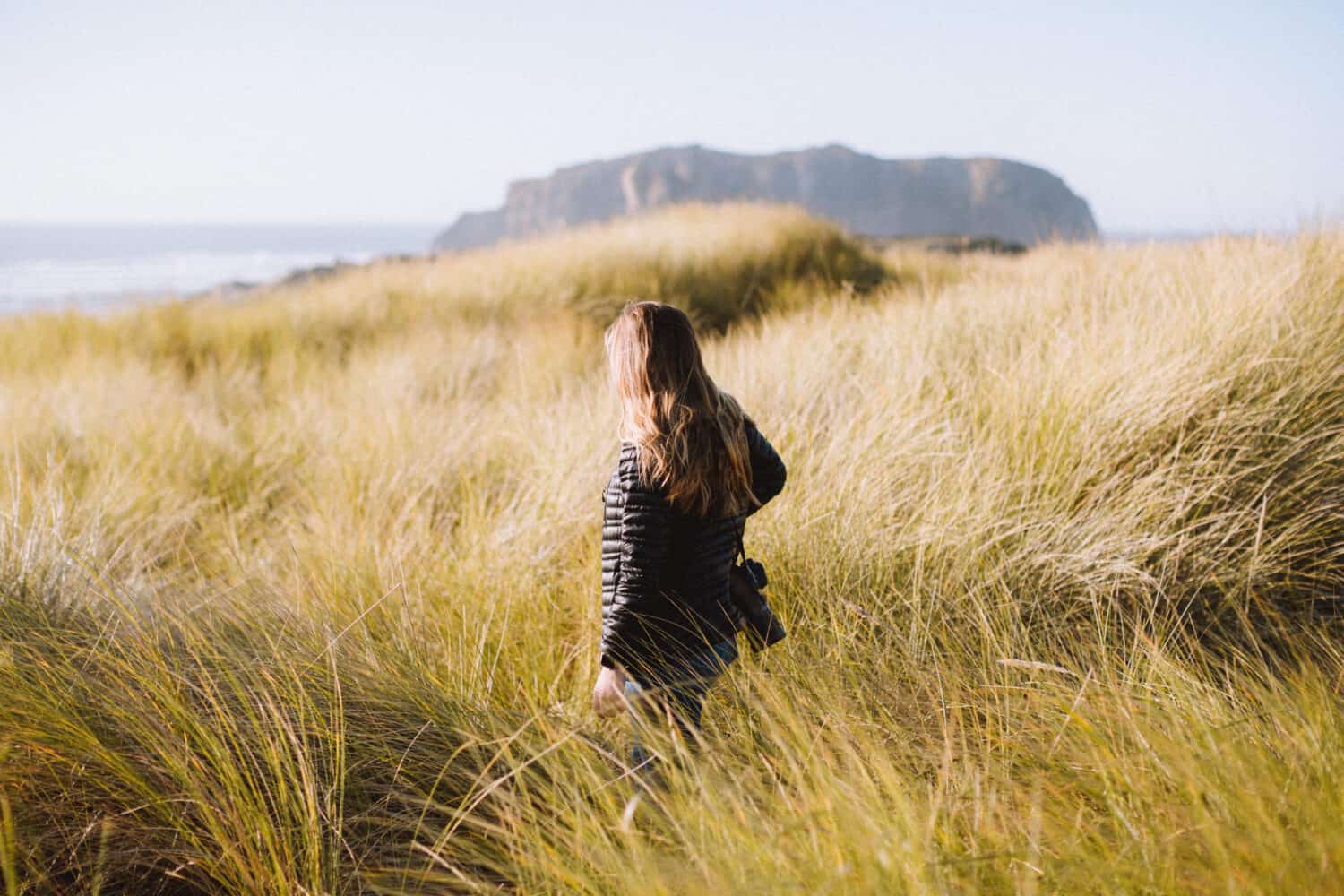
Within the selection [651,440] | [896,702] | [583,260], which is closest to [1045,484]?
[896,702]

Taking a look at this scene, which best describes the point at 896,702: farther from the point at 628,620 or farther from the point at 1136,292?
the point at 1136,292

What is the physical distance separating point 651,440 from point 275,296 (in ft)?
27.8

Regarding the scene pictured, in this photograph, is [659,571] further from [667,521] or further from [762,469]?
[762,469]

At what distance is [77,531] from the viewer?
2.90 metres

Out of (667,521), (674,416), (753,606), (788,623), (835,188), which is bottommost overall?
(788,623)

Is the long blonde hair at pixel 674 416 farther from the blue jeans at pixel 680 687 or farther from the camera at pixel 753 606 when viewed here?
the blue jeans at pixel 680 687

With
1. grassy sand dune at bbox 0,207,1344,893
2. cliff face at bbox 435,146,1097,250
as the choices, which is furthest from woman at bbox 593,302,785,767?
cliff face at bbox 435,146,1097,250

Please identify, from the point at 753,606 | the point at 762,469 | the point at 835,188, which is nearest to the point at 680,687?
the point at 753,606

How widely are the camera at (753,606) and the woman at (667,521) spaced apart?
0.13 feet

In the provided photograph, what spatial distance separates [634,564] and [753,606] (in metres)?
0.34

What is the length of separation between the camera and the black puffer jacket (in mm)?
37

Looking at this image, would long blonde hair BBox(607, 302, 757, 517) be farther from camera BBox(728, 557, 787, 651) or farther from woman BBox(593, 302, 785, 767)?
camera BBox(728, 557, 787, 651)

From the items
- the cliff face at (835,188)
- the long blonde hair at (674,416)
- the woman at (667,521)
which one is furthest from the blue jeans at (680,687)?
the cliff face at (835,188)

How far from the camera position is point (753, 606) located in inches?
70.6
